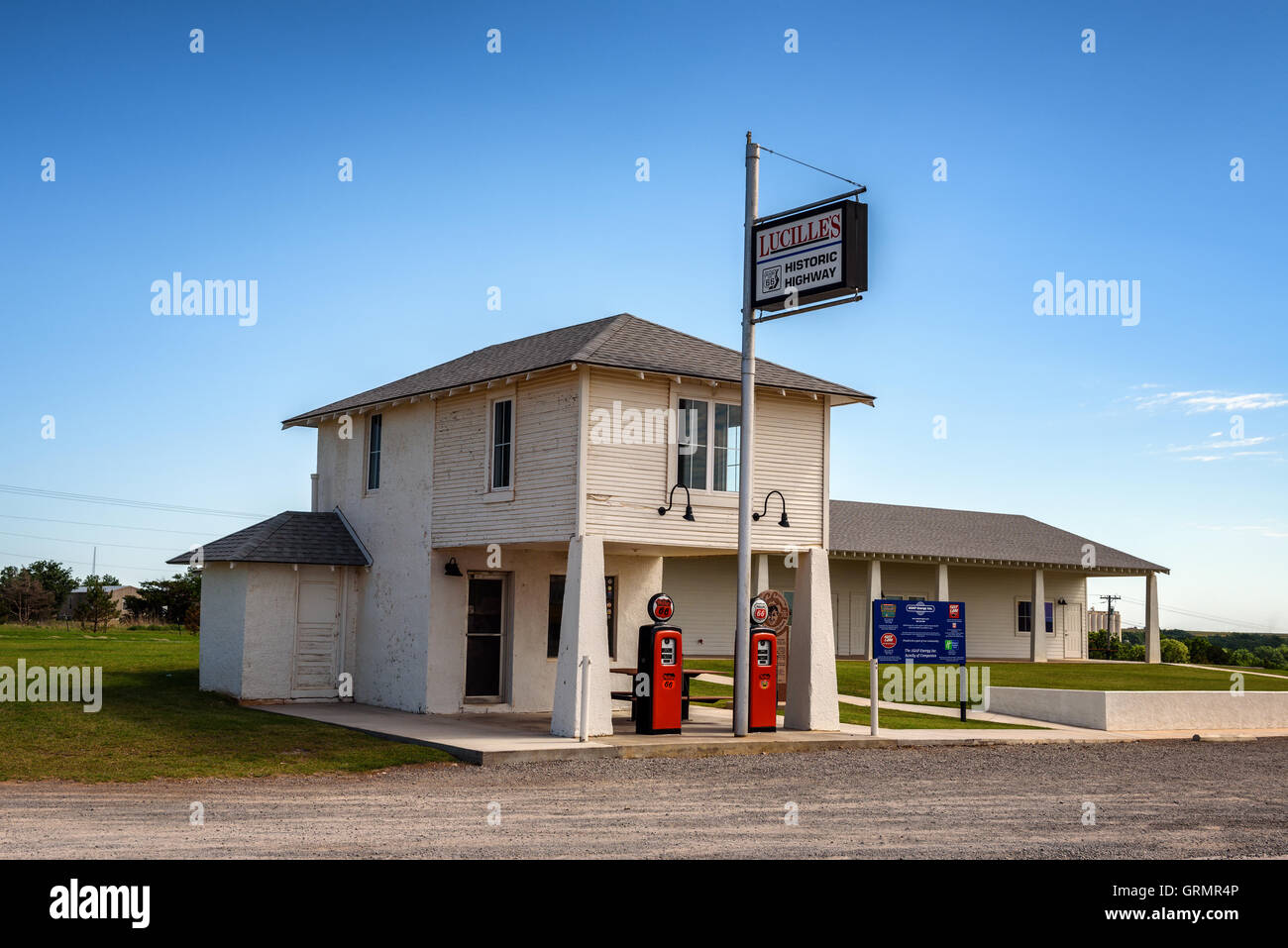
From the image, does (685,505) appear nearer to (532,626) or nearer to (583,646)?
(583,646)

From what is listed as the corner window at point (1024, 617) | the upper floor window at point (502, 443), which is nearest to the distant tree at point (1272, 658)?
the corner window at point (1024, 617)

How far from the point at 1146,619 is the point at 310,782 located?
126 feet

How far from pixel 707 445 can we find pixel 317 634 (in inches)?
335

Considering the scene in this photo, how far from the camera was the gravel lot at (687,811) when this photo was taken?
30.9 ft

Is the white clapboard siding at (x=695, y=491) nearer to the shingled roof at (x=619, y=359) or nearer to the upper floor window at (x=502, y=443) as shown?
the shingled roof at (x=619, y=359)

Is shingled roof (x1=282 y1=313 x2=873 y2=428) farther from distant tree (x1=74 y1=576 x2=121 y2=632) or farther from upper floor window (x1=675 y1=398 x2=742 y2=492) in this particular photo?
distant tree (x1=74 y1=576 x2=121 y2=632)

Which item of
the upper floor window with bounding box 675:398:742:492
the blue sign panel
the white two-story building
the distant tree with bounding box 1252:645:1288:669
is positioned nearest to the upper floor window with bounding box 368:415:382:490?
the white two-story building

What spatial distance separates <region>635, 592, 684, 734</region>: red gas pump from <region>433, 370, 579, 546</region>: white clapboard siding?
1.88m

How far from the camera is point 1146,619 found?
44750 mm

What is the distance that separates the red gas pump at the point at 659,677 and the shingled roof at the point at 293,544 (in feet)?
23.2

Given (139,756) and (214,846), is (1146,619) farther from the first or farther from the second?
(214,846)

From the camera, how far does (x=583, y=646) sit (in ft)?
56.6

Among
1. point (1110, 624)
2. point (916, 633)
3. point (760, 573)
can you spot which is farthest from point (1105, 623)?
point (916, 633)

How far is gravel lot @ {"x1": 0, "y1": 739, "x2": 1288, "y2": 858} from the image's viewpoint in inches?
371
